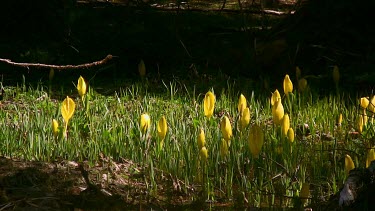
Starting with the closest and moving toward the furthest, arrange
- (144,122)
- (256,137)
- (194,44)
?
(256,137) → (144,122) → (194,44)

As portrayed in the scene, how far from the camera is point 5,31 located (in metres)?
8.53

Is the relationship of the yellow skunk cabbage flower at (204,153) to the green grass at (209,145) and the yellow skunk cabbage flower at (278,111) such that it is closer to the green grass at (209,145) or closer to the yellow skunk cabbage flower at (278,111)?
the green grass at (209,145)

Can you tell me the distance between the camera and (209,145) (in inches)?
183

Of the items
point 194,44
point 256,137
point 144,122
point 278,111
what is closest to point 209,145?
point 144,122

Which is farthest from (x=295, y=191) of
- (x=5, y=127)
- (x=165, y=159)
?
(x=5, y=127)

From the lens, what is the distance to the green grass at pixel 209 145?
4.00 m

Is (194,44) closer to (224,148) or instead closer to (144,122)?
(144,122)

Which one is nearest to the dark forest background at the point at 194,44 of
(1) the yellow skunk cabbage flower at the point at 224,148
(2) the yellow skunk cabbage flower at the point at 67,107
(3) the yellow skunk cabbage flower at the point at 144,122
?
(2) the yellow skunk cabbage flower at the point at 67,107

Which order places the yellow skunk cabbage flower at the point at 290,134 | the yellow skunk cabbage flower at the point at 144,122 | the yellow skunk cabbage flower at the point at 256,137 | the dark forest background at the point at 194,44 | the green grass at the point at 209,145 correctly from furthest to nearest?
1. the dark forest background at the point at 194,44
2. the yellow skunk cabbage flower at the point at 144,122
3. the yellow skunk cabbage flower at the point at 290,134
4. the green grass at the point at 209,145
5. the yellow skunk cabbage flower at the point at 256,137

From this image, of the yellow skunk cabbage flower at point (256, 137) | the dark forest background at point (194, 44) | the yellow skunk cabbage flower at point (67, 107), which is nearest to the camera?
the yellow skunk cabbage flower at point (256, 137)

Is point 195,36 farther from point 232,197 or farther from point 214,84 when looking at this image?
point 232,197

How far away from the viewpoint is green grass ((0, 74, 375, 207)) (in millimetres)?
4004

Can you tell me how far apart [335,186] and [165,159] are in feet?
3.13

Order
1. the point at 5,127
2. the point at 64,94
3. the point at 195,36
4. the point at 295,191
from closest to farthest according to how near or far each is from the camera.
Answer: the point at 295,191
the point at 5,127
the point at 64,94
the point at 195,36
